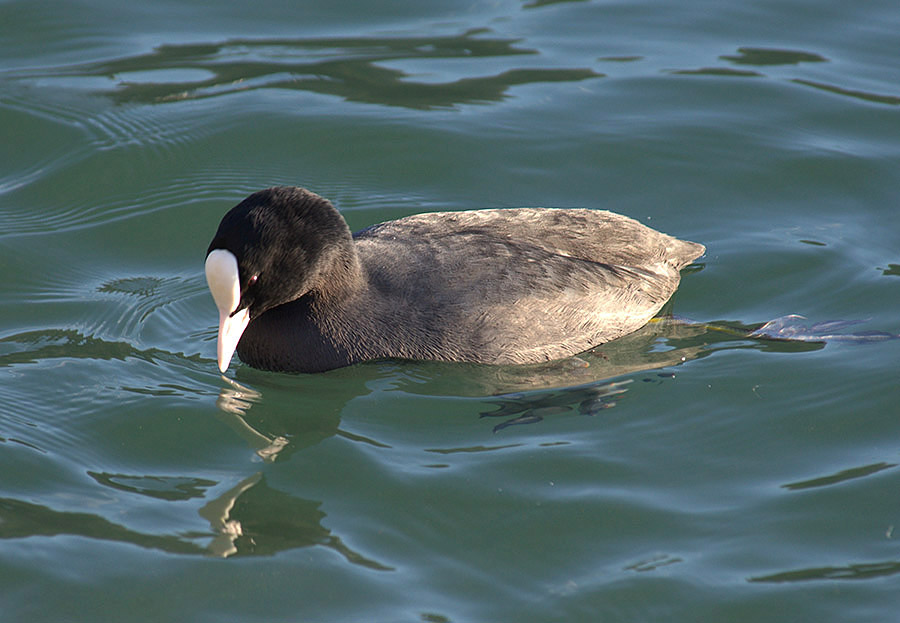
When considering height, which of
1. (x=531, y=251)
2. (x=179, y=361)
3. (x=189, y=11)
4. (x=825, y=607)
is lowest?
(x=825, y=607)

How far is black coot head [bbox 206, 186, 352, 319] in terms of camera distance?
538cm

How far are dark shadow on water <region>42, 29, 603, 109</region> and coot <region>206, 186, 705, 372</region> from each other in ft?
9.77

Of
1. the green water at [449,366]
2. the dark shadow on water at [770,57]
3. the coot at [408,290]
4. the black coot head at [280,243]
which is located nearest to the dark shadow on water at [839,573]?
the green water at [449,366]

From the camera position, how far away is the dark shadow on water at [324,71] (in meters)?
A: 8.83

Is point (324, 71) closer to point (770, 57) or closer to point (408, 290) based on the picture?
point (770, 57)

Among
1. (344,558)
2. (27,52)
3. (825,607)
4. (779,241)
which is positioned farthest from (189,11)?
(825,607)

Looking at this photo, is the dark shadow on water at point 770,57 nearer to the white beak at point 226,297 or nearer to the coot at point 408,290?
the coot at point 408,290

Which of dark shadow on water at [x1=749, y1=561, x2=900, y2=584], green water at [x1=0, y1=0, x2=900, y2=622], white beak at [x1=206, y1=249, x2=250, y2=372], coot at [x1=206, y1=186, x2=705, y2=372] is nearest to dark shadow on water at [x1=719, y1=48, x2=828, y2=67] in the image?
green water at [x1=0, y1=0, x2=900, y2=622]

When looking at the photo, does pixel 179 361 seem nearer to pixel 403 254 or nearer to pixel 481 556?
pixel 403 254

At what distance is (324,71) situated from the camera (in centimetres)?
913

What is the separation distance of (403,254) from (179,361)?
1.30 m

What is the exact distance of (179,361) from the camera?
19.6 feet

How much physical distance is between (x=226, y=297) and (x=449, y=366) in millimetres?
1182

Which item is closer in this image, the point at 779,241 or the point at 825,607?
the point at 825,607
